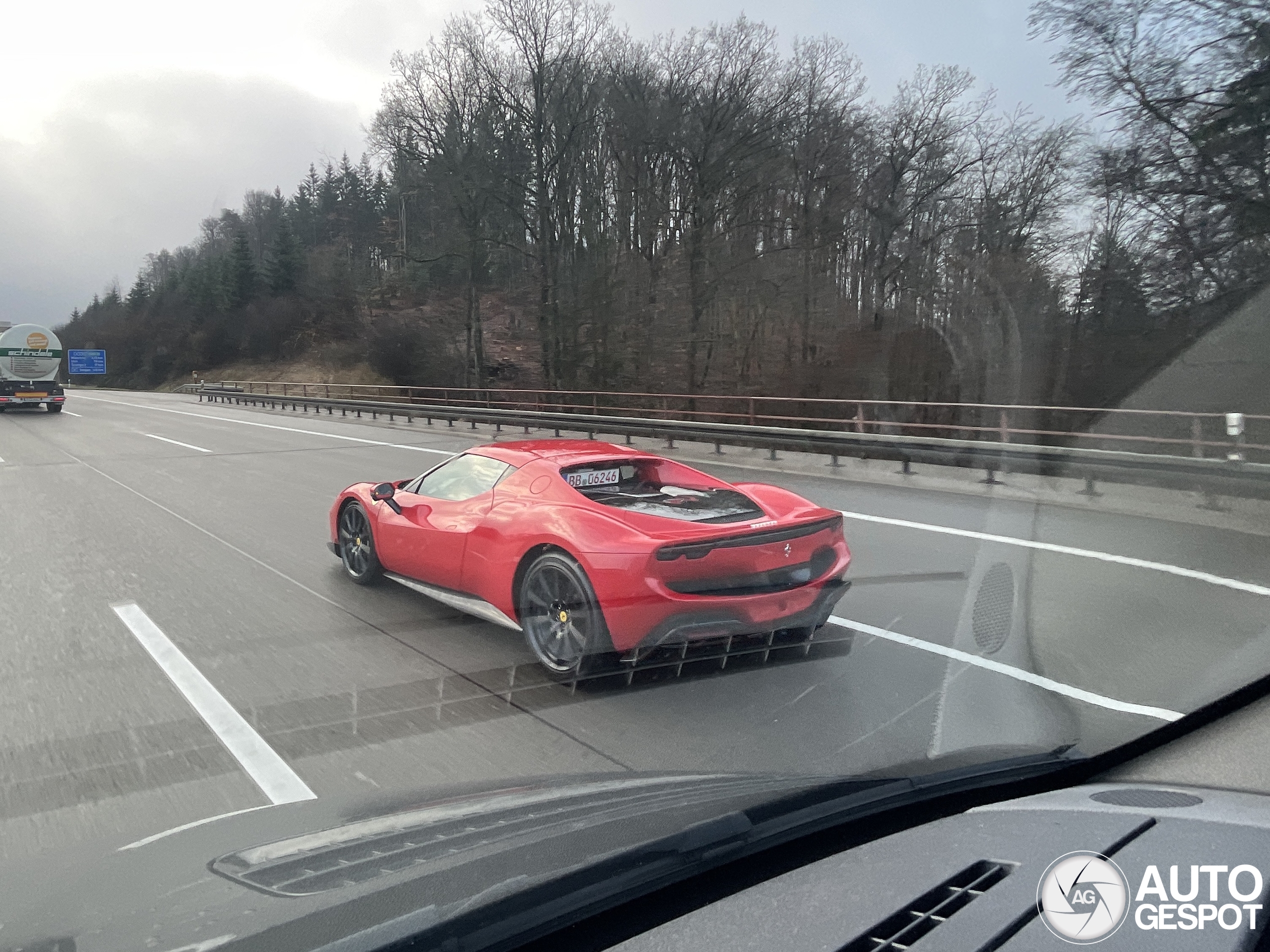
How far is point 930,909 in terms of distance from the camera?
78.2 inches

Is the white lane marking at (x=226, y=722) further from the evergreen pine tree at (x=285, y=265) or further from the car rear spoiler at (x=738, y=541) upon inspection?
the evergreen pine tree at (x=285, y=265)

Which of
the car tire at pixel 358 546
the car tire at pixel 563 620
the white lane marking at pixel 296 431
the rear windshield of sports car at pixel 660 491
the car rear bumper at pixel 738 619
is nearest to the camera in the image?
the car rear bumper at pixel 738 619

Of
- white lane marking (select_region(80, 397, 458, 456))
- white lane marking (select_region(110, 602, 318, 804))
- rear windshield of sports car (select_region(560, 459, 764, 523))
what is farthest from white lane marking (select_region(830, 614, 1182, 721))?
white lane marking (select_region(80, 397, 458, 456))

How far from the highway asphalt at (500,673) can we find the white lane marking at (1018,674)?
2cm

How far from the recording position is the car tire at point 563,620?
4684 mm

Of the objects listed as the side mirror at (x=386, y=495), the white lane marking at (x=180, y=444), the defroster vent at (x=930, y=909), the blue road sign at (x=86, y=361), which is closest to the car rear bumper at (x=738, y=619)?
the defroster vent at (x=930, y=909)

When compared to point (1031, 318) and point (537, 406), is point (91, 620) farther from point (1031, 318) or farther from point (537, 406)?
point (537, 406)

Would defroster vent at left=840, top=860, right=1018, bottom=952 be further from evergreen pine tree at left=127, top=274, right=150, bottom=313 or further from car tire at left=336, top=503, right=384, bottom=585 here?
evergreen pine tree at left=127, top=274, right=150, bottom=313

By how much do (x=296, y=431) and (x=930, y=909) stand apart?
83.4 feet

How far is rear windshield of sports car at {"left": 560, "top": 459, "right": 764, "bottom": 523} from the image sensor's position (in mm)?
5309

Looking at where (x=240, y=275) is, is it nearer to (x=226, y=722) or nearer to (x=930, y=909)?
(x=226, y=722)

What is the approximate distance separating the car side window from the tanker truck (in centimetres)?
3557

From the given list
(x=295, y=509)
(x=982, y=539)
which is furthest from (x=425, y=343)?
(x=982, y=539)

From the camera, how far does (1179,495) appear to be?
1191cm
